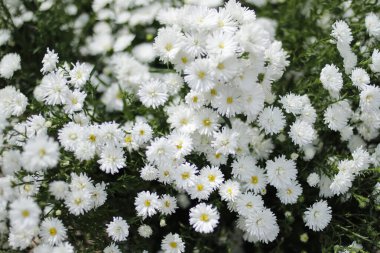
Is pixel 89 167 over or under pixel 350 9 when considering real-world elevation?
under

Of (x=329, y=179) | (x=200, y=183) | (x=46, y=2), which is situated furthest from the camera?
(x=46, y=2)

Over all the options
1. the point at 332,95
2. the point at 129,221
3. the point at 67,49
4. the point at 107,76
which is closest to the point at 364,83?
the point at 332,95

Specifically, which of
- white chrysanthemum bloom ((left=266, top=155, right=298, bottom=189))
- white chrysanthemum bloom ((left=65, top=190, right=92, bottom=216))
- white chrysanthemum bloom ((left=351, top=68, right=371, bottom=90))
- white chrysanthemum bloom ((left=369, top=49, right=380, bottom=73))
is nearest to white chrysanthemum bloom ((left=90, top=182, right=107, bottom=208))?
white chrysanthemum bloom ((left=65, top=190, right=92, bottom=216))

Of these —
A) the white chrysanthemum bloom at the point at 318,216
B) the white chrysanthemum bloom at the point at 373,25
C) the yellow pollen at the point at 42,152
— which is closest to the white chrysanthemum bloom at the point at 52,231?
the yellow pollen at the point at 42,152

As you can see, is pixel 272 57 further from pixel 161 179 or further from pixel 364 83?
pixel 161 179

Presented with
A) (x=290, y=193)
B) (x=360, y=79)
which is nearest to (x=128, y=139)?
(x=290, y=193)

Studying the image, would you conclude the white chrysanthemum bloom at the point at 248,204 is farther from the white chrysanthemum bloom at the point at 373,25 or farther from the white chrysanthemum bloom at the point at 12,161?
the white chrysanthemum bloom at the point at 373,25

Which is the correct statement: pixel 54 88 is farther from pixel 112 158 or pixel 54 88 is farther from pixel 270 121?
pixel 270 121
